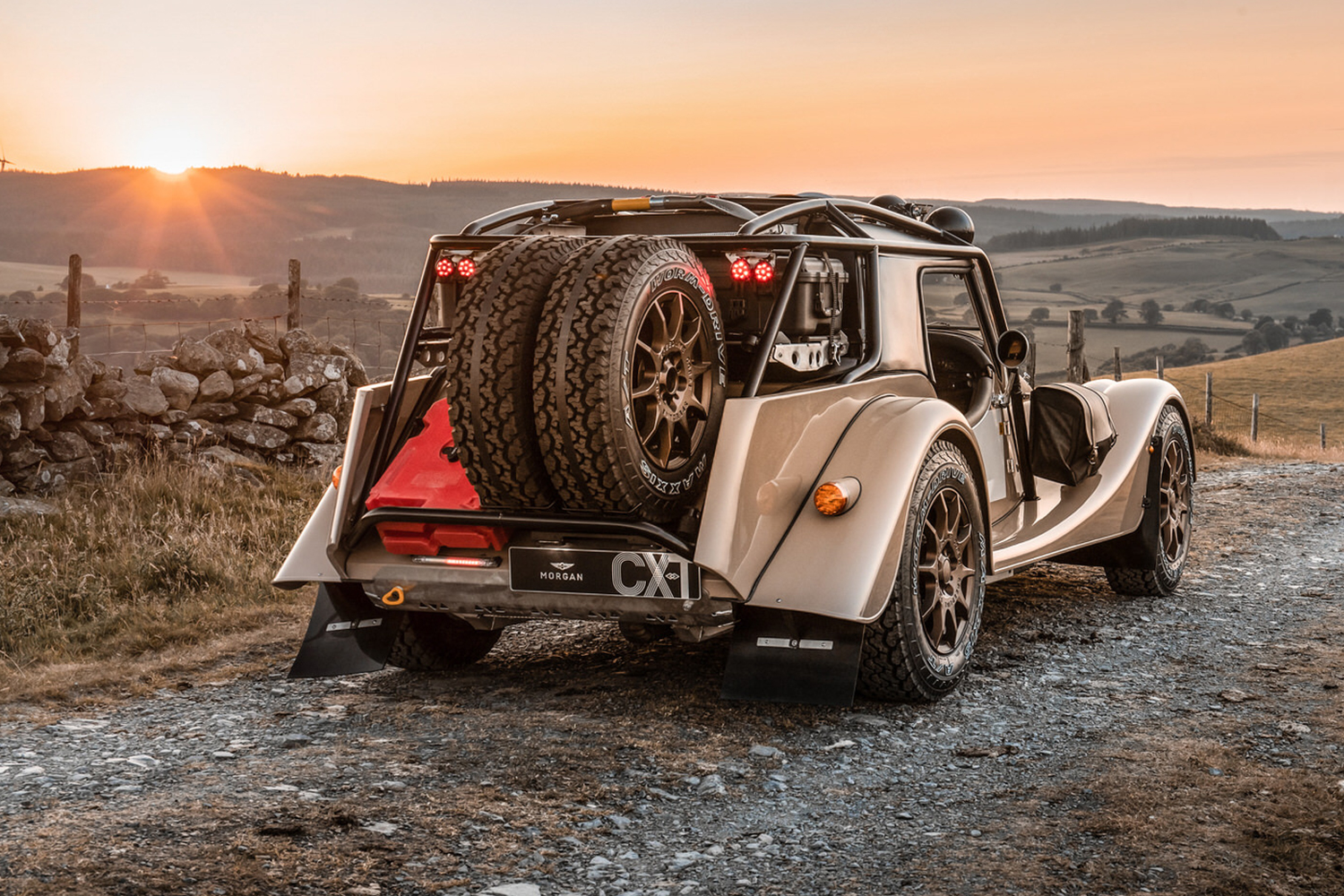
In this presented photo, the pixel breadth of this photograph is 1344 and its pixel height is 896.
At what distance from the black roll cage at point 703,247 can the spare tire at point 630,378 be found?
0.16 m

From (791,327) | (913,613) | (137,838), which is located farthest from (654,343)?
(137,838)

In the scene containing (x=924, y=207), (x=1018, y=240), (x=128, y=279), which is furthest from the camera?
(x=1018, y=240)

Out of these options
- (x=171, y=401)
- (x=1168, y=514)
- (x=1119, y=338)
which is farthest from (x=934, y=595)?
(x=1119, y=338)

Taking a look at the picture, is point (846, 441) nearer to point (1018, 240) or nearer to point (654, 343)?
point (654, 343)

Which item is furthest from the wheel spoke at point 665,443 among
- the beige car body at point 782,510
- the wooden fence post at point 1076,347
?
the wooden fence post at point 1076,347

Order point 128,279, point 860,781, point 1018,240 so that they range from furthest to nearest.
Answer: point 1018,240 → point 128,279 → point 860,781

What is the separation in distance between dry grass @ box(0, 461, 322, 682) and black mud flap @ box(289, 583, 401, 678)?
1367 mm

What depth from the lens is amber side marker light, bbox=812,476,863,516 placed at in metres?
4.78

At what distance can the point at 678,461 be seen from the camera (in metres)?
4.64

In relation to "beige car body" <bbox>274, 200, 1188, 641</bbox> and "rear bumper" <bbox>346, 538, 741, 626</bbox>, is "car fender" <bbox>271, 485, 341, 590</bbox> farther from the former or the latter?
"rear bumper" <bbox>346, 538, 741, 626</bbox>

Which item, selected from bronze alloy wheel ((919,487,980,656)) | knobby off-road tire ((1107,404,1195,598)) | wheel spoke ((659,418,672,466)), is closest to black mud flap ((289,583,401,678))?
wheel spoke ((659,418,672,466))

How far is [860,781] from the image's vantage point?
433 cm

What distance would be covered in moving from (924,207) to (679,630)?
3122 mm

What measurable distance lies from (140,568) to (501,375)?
4.44 meters
